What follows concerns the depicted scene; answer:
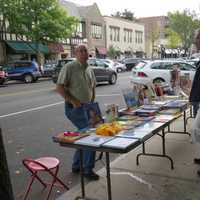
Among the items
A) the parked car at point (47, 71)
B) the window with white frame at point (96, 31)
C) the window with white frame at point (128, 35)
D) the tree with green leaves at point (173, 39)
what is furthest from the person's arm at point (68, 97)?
the tree with green leaves at point (173, 39)

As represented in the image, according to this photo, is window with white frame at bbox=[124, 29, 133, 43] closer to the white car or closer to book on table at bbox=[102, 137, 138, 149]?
the white car

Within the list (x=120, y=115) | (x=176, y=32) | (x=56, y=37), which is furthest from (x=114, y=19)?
(x=120, y=115)

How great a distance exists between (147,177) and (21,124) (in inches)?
209

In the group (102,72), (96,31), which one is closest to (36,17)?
(102,72)

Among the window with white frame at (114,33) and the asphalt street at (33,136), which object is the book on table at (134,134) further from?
the window with white frame at (114,33)

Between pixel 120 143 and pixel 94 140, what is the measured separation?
1.08 feet

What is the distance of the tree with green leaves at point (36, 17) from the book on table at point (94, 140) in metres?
32.3

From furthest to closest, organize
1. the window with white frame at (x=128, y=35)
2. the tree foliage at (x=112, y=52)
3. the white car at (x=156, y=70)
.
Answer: the window with white frame at (x=128, y=35) → the tree foliage at (x=112, y=52) → the white car at (x=156, y=70)

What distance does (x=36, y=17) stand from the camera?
35.9m

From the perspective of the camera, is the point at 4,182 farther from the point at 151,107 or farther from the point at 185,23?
the point at 185,23

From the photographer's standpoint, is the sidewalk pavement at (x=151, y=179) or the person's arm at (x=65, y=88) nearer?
the sidewalk pavement at (x=151, y=179)

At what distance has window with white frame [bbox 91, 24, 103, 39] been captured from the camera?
56.4 metres

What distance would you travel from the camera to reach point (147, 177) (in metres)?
5.07

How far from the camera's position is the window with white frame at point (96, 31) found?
56.4 metres
